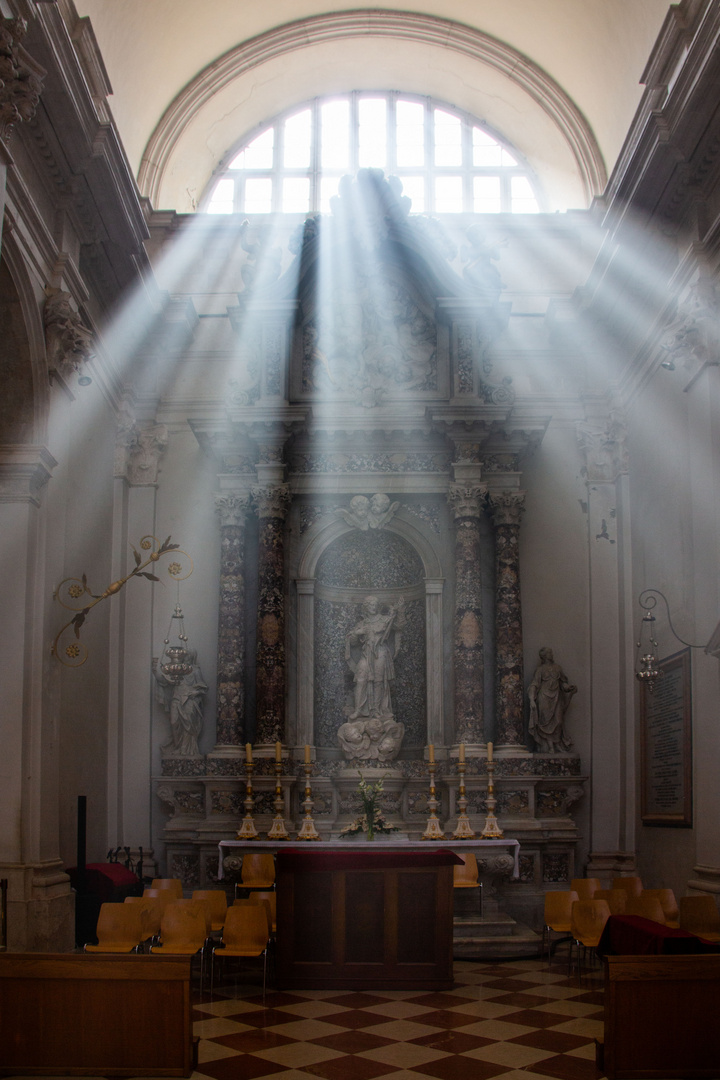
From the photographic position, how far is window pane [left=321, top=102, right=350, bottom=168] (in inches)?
643

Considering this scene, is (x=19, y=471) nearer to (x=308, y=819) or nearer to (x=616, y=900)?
(x=308, y=819)

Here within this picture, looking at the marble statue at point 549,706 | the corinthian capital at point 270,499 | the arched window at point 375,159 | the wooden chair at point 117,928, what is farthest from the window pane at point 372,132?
the wooden chair at point 117,928

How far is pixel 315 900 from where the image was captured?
9164 mm

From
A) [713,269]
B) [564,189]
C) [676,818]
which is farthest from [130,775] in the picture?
[564,189]

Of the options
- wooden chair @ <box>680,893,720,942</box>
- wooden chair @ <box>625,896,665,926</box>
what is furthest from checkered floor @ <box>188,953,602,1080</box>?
wooden chair @ <box>680,893,720,942</box>

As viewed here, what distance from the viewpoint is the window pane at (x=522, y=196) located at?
634 inches

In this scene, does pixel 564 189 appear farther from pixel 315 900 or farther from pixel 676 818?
pixel 315 900

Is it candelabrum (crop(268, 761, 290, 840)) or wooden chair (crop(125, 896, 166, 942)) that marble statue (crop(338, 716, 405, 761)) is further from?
wooden chair (crop(125, 896, 166, 942))

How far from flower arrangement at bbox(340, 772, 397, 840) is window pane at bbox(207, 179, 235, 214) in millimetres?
8387

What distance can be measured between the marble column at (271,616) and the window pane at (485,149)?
625cm

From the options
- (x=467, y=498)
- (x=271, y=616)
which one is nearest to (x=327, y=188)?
(x=467, y=498)

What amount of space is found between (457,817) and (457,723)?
1066 millimetres

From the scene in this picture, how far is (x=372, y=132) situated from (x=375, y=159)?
0.44 m

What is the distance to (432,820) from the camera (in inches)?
476
